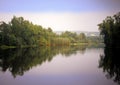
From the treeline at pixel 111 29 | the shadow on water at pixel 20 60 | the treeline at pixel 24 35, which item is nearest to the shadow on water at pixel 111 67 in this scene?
the shadow on water at pixel 20 60

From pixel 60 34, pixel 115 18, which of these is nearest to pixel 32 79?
pixel 115 18

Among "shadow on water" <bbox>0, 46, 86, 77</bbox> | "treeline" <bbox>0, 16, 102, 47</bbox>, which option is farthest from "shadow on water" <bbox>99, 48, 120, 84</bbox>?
"treeline" <bbox>0, 16, 102, 47</bbox>

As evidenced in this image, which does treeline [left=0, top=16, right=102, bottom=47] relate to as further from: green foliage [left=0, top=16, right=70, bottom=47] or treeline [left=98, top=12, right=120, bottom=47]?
treeline [left=98, top=12, right=120, bottom=47]

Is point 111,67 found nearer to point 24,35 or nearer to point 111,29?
point 111,29

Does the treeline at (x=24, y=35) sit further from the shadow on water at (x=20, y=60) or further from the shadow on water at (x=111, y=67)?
the shadow on water at (x=111, y=67)

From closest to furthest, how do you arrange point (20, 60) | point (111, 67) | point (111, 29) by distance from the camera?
point (111, 67) < point (20, 60) < point (111, 29)

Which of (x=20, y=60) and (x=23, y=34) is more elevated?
(x=23, y=34)

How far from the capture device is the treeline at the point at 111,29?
2552 cm

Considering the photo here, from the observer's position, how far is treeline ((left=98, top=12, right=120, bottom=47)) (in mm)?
25525

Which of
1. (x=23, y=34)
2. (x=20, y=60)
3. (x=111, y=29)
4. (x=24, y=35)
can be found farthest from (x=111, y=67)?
(x=23, y=34)

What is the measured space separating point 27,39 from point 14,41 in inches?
140

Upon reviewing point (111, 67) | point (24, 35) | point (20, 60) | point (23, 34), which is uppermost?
point (23, 34)

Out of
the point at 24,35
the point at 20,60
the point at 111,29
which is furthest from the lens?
the point at 24,35

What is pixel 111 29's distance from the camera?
27094 mm
